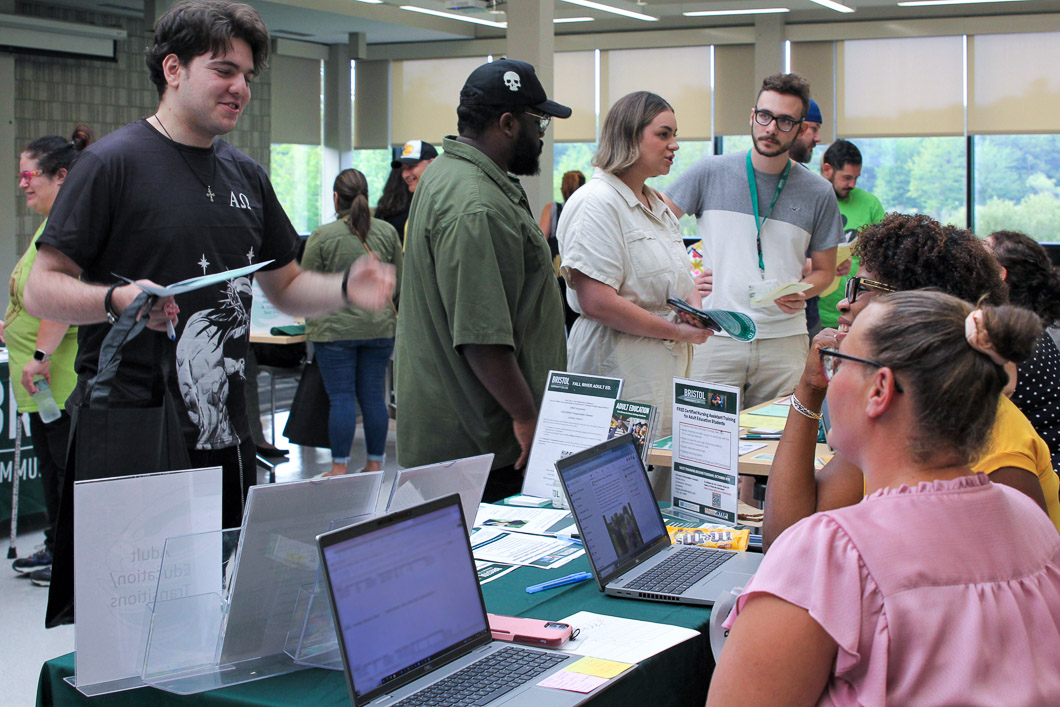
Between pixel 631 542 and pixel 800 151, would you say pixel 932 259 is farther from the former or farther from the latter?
pixel 800 151

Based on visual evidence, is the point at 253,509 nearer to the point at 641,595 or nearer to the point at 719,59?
the point at 641,595

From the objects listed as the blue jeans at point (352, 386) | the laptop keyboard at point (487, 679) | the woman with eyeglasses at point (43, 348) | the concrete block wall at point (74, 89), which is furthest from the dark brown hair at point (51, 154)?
the concrete block wall at point (74, 89)

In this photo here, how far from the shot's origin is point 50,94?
9.42 metres

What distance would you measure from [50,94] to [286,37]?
2895 mm

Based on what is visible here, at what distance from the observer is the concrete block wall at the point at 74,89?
30.3 feet

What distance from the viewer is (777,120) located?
143 inches

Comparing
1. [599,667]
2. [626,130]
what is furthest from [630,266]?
[599,667]

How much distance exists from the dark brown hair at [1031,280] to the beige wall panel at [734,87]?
27.5ft

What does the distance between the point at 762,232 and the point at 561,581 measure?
2.10 m

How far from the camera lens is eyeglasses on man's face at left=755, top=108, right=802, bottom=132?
11.9ft

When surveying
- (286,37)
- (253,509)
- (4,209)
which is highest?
(286,37)

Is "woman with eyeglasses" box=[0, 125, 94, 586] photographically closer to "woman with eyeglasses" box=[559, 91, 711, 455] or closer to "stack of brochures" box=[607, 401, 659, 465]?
"woman with eyeglasses" box=[559, 91, 711, 455]

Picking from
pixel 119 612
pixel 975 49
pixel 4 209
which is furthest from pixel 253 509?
pixel 975 49

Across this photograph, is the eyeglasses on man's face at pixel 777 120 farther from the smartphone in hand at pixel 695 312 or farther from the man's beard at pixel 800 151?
the smartphone in hand at pixel 695 312
